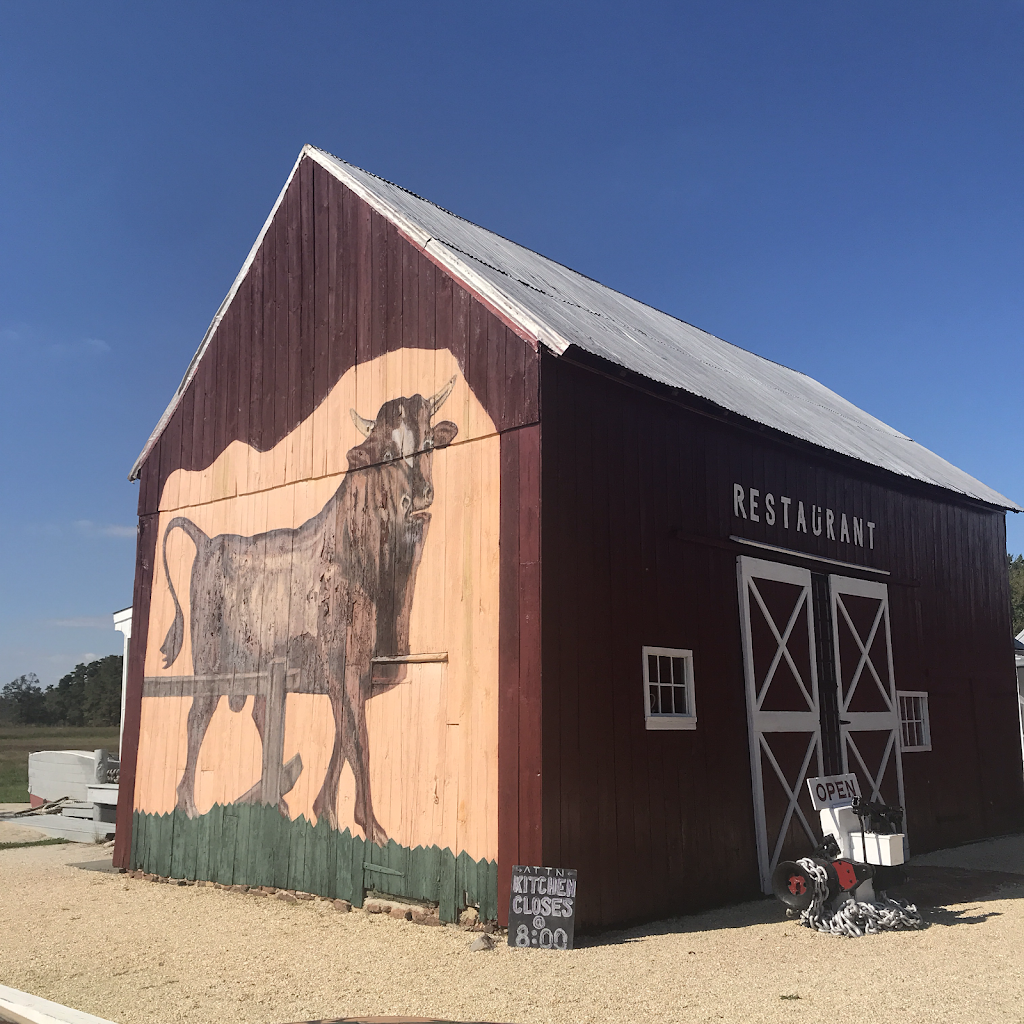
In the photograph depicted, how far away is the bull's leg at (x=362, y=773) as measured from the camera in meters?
9.02

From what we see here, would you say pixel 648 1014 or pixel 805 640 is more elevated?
pixel 805 640

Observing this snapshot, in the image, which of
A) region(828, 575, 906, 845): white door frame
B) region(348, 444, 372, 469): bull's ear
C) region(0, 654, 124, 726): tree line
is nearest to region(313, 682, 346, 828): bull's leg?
region(348, 444, 372, 469): bull's ear

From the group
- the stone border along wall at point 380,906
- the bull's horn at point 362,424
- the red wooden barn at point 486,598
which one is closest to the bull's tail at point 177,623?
the red wooden barn at point 486,598

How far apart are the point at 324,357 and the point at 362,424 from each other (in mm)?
1179

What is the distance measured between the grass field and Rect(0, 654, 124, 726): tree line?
155cm

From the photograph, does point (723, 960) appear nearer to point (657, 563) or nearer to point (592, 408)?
point (657, 563)

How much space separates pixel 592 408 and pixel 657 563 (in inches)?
65.8

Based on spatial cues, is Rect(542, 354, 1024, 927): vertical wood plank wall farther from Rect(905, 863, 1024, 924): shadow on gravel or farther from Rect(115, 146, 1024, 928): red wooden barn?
Rect(905, 863, 1024, 924): shadow on gravel

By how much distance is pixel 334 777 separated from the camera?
955 cm

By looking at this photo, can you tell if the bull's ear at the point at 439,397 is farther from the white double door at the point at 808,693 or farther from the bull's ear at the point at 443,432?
the white double door at the point at 808,693

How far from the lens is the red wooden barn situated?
838 centimetres

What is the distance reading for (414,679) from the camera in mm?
8984

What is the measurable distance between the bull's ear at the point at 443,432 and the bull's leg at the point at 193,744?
430 cm

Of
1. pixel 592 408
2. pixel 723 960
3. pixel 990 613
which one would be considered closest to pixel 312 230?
pixel 592 408
